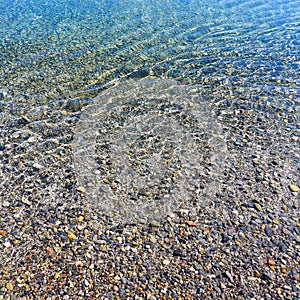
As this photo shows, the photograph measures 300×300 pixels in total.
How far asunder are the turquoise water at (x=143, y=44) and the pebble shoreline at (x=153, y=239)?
335 cm

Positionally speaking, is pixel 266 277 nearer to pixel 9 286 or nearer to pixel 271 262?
pixel 271 262

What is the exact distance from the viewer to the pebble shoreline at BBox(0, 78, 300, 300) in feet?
14.6

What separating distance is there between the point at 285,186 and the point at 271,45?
744 centimetres

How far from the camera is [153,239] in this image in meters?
5.13

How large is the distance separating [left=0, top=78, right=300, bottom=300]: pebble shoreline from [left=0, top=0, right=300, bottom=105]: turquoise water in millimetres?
3352

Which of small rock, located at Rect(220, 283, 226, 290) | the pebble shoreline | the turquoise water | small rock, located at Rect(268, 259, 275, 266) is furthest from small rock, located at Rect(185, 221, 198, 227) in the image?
the turquoise water

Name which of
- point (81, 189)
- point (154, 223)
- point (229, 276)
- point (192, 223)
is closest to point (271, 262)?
point (229, 276)

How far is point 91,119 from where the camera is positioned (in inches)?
311

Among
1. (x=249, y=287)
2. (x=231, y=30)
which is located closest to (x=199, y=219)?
(x=249, y=287)

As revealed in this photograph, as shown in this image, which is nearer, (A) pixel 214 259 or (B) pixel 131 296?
(B) pixel 131 296

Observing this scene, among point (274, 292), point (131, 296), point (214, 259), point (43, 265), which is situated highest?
point (43, 265)

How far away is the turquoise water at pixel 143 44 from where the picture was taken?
9523mm

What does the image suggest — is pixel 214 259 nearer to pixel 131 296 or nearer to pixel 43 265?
pixel 131 296

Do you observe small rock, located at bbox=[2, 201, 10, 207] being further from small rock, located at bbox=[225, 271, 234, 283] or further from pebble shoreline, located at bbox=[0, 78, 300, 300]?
small rock, located at bbox=[225, 271, 234, 283]
